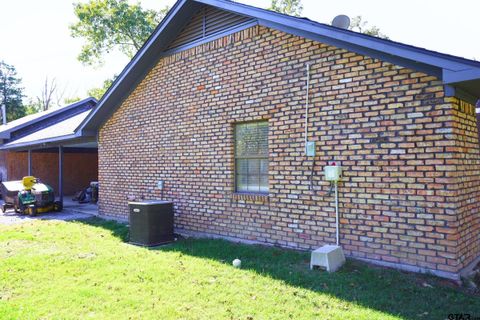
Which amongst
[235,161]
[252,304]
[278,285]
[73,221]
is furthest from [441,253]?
[73,221]

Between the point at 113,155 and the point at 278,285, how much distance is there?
7500 millimetres

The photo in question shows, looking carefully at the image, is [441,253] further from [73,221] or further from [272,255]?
[73,221]

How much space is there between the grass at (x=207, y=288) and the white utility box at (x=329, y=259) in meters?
0.12

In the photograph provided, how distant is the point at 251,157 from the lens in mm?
7164

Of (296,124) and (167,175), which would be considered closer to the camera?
(296,124)

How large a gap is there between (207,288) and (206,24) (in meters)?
5.78

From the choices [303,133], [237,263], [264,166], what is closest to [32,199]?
[264,166]

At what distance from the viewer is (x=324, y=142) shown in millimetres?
5973

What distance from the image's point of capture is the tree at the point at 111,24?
26.5 meters

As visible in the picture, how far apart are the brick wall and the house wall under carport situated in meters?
13.2

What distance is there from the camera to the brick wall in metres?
4.94

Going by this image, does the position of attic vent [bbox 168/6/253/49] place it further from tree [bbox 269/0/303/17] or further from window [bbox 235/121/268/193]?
tree [bbox 269/0/303/17]

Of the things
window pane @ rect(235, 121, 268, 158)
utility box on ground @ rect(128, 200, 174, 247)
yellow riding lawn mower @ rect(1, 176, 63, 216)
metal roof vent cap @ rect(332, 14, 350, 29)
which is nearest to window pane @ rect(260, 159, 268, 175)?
window pane @ rect(235, 121, 268, 158)

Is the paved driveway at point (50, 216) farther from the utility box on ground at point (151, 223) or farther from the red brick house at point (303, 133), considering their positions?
the utility box on ground at point (151, 223)
